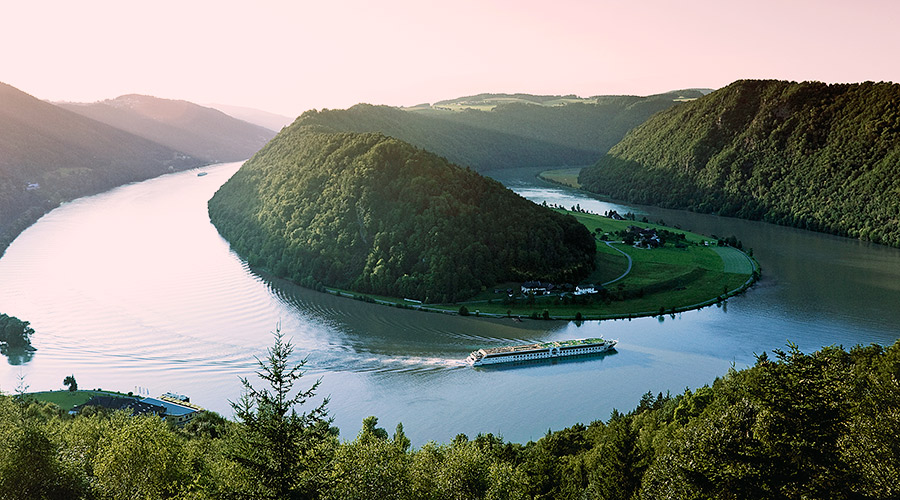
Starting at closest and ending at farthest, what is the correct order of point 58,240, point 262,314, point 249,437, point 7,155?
1. point 249,437
2. point 262,314
3. point 58,240
4. point 7,155

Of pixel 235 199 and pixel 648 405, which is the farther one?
pixel 235 199

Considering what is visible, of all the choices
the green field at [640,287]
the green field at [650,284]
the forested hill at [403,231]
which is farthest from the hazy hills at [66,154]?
the green field at [650,284]

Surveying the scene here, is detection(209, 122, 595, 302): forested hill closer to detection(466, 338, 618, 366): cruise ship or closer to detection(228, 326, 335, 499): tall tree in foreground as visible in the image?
detection(466, 338, 618, 366): cruise ship

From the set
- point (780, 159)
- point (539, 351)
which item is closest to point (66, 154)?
point (539, 351)

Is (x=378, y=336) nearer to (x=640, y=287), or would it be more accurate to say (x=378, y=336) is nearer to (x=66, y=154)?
Answer: (x=640, y=287)

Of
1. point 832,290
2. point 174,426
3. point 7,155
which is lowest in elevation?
point 174,426

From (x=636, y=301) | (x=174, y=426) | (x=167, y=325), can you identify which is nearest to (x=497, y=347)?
(x=636, y=301)

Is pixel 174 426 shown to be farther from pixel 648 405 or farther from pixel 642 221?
pixel 642 221

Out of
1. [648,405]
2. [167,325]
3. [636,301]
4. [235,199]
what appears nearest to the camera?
[648,405]
